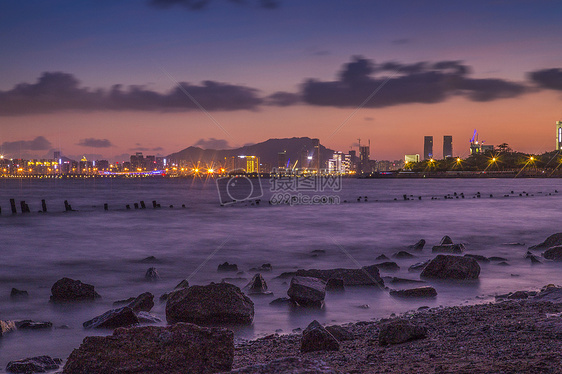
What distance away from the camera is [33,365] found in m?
6.87

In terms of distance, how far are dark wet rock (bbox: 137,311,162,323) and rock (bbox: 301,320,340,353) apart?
11.3ft

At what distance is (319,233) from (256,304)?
1791 centimetres

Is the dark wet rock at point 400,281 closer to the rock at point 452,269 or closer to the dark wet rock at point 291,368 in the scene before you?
the rock at point 452,269

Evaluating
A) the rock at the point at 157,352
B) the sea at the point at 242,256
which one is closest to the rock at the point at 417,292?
the sea at the point at 242,256

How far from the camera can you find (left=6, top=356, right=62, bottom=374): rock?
22.3 ft

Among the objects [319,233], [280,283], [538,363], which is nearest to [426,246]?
[319,233]

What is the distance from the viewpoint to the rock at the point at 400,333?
6758mm

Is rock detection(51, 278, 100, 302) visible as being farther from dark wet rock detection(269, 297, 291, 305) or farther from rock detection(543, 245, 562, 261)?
rock detection(543, 245, 562, 261)

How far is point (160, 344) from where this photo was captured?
17.8ft

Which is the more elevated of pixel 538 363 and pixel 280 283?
pixel 538 363

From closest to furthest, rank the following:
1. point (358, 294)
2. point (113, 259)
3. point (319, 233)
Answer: point (358, 294), point (113, 259), point (319, 233)

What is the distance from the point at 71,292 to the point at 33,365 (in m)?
4.68

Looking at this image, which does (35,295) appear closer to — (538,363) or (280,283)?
(280,283)

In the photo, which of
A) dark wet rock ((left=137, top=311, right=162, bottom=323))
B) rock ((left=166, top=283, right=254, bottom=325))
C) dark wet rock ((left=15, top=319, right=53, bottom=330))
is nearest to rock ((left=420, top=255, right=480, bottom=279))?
rock ((left=166, top=283, right=254, bottom=325))
